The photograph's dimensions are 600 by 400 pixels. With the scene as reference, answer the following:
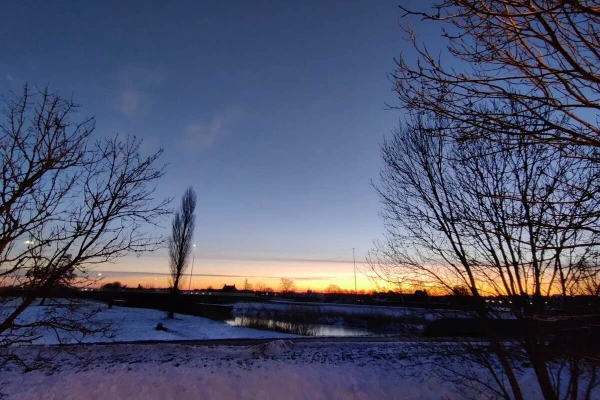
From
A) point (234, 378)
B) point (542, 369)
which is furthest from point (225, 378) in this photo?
point (542, 369)

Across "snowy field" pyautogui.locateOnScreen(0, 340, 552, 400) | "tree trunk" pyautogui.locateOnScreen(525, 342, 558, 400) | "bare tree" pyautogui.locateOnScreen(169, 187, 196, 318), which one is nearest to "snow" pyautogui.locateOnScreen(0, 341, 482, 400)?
"snowy field" pyautogui.locateOnScreen(0, 340, 552, 400)

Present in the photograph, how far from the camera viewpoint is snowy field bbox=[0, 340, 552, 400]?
Answer: 8773 millimetres

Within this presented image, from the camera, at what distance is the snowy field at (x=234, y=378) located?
8773 mm

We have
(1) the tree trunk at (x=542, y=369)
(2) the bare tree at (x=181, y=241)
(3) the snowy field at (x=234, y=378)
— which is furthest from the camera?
(2) the bare tree at (x=181, y=241)

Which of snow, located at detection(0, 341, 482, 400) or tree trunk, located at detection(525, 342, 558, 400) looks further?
snow, located at detection(0, 341, 482, 400)

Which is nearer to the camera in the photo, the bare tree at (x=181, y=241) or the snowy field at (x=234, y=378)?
the snowy field at (x=234, y=378)

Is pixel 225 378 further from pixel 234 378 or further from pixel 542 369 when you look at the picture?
pixel 542 369

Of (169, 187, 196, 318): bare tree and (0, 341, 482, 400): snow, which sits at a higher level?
(169, 187, 196, 318): bare tree

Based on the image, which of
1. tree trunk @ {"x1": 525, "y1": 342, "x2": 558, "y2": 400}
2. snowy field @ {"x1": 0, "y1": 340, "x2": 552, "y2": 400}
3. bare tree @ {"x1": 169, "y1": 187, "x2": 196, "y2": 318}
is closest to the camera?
tree trunk @ {"x1": 525, "y1": 342, "x2": 558, "y2": 400}

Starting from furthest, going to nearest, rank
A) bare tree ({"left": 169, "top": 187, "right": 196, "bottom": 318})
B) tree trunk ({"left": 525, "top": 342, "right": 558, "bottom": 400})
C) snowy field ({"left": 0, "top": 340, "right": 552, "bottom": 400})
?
bare tree ({"left": 169, "top": 187, "right": 196, "bottom": 318})
snowy field ({"left": 0, "top": 340, "right": 552, "bottom": 400})
tree trunk ({"left": 525, "top": 342, "right": 558, "bottom": 400})

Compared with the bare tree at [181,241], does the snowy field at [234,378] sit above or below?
below

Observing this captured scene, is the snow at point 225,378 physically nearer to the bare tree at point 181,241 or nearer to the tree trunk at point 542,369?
the tree trunk at point 542,369

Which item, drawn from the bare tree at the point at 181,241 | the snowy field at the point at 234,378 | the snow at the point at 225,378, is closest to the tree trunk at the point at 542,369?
the snowy field at the point at 234,378

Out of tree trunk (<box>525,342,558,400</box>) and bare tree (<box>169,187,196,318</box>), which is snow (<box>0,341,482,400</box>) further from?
bare tree (<box>169,187,196,318</box>)
